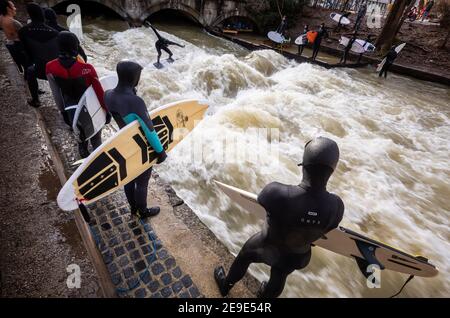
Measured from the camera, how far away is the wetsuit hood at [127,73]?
2363mm

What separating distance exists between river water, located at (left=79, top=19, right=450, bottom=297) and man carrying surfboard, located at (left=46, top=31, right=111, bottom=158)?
6.76ft

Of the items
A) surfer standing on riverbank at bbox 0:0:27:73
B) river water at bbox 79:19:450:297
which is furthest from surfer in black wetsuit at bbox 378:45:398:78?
surfer standing on riverbank at bbox 0:0:27:73

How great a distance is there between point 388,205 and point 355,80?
8.82m

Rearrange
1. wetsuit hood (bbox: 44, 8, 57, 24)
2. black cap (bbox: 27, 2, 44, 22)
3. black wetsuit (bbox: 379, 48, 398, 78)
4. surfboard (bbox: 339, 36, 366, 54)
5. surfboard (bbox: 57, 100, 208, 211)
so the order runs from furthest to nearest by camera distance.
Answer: surfboard (bbox: 339, 36, 366, 54)
black wetsuit (bbox: 379, 48, 398, 78)
wetsuit hood (bbox: 44, 8, 57, 24)
black cap (bbox: 27, 2, 44, 22)
surfboard (bbox: 57, 100, 208, 211)

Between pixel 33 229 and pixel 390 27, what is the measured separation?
19.9m

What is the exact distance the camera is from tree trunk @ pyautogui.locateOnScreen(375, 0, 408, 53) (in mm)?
14484

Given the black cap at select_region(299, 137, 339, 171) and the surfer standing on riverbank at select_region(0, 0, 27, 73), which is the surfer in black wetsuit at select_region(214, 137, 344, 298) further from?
the surfer standing on riverbank at select_region(0, 0, 27, 73)

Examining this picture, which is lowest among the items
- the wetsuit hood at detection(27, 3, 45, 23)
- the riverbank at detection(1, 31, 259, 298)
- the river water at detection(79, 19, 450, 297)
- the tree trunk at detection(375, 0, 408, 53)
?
the river water at detection(79, 19, 450, 297)

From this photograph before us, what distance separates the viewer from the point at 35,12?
380 centimetres

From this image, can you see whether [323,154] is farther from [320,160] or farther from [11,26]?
[11,26]

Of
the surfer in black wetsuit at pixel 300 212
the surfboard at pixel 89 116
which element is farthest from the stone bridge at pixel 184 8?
the surfer in black wetsuit at pixel 300 212

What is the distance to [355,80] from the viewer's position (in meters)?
11.9

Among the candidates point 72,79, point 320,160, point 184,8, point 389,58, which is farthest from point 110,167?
point 184,8

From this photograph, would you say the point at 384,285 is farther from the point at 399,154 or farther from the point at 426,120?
the point at 426,120
